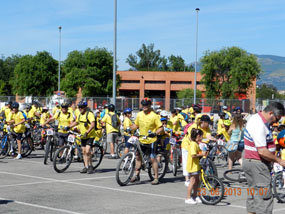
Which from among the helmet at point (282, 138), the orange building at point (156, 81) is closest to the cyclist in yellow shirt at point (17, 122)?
the helmet at point (282, 138)

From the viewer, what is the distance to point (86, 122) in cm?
1274

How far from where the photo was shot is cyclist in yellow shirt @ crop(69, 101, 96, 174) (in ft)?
41.3

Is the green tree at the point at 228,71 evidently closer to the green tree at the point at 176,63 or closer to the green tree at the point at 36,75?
the green tree at the point at 36,75

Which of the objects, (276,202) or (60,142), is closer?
(276,202)

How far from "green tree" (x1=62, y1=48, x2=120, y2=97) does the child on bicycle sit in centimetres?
5673

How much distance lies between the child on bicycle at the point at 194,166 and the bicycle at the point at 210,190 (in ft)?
0.36

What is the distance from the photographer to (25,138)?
16281 millimetres

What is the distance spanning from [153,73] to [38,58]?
93.1ft

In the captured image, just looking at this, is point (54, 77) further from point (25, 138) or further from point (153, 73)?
point (25, 138)

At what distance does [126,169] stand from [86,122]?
2.33 m

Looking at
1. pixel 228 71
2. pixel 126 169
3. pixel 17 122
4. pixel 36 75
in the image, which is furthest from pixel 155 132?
pixel 36 75

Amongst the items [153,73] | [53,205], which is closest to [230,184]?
[53,205]

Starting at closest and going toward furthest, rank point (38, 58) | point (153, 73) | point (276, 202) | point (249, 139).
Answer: point (249, 139) → point (276, 202) → point (38, 58) → point (153, 73)

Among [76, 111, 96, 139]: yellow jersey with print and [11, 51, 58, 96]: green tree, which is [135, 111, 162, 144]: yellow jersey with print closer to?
[76, 111, 96, 139]: yellow jersey with print
